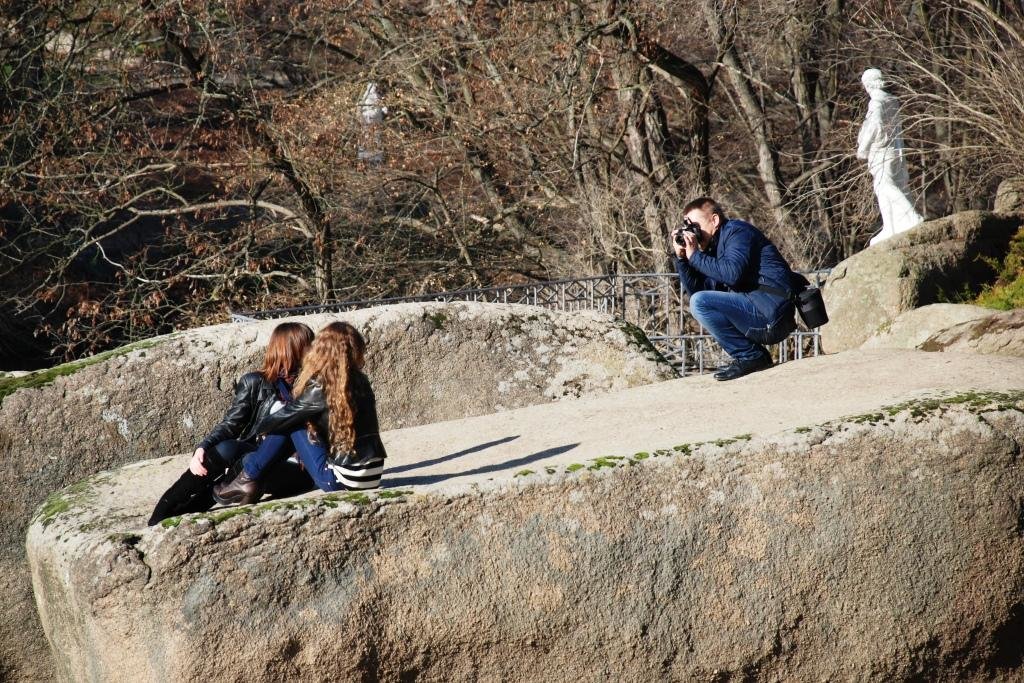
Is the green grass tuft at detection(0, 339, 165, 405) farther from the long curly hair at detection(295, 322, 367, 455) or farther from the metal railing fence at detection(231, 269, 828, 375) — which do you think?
the metal railing fence at detection(231, 269, 828, 375)

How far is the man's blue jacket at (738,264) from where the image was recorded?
5824mm

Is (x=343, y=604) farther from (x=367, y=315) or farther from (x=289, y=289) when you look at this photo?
(x=289, y=289)

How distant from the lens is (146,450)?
615 centimetres

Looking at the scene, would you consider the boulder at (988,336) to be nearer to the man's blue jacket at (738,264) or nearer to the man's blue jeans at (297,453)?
the man's blue jacket at (738,264)

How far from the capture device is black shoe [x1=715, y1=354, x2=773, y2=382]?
5.86 m

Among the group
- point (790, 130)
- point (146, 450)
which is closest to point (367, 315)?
point (146, 450)

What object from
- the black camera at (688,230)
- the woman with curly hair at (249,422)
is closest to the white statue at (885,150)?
the black camera at (688,230)

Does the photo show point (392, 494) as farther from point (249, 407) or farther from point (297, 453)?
point (249, 407)

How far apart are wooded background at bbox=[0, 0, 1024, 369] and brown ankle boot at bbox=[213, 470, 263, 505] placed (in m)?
8.82

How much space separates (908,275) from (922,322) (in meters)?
1.45

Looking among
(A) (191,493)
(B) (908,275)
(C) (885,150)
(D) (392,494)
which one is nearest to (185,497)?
(A) (191,493)

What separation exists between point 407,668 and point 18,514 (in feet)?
9.46

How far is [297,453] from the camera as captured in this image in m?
4.73

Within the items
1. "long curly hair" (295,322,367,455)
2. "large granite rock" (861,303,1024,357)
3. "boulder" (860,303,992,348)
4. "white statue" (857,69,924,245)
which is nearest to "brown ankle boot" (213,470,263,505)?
"long curly hair" (295,322,367,455)
